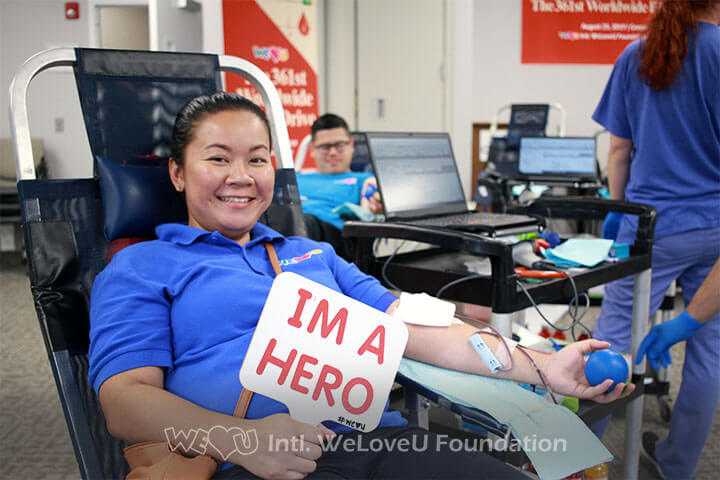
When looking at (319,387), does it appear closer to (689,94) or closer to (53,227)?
(53,227)

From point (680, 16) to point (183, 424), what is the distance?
1504mm

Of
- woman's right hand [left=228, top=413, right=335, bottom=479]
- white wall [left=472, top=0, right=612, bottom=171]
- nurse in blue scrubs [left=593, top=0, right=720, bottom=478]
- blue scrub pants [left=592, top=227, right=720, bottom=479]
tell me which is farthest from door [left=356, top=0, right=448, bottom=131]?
woman's right hand [left=228, top=413, right=335, bottom=479]

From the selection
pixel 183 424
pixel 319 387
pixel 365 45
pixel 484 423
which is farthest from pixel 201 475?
pixel 365 45

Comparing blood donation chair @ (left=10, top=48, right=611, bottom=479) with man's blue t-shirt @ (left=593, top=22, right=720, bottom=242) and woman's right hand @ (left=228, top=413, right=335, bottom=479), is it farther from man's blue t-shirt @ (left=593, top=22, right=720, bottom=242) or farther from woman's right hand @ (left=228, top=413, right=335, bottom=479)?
man's blue t-shirt @ (left=593, top=22, right=720, bottom=242)

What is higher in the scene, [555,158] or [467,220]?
[555,158]

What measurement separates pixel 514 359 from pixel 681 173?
2.91 ft

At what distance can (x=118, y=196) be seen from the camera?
1.11 meters

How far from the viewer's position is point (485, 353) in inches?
37.4

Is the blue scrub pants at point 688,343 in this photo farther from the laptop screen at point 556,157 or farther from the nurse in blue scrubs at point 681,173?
the laptop screen at point 556,157

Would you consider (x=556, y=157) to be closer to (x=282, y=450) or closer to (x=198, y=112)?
(x=198, y=112)

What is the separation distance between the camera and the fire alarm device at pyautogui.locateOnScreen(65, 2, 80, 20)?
3.30m

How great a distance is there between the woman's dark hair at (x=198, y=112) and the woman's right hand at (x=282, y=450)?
19.8 inches

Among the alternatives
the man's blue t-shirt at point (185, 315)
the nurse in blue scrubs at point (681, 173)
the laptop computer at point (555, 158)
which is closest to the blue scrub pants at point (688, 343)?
the nurse in blue scrubs at point (681, 173)

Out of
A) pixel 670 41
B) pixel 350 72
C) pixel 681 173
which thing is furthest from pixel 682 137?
pixel 350 72
